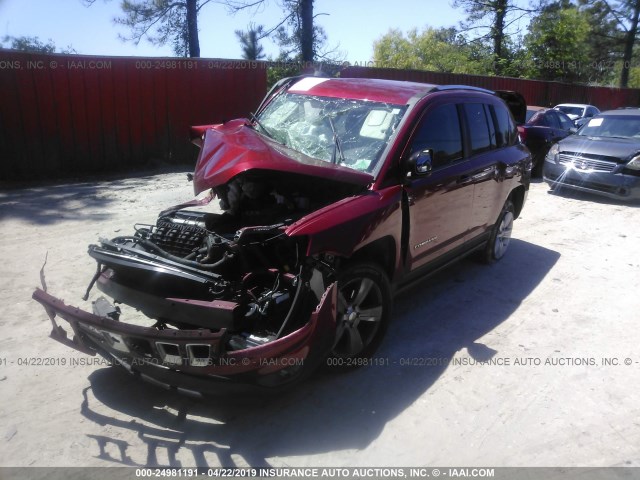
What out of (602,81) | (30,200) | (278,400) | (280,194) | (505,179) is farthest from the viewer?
(602,81)

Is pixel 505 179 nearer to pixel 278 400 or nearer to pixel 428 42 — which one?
pixel 278 400

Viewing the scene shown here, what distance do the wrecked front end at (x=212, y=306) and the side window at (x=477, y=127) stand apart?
2.22m

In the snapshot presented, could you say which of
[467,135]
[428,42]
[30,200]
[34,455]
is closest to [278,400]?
[34,455]

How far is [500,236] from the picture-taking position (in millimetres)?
6043

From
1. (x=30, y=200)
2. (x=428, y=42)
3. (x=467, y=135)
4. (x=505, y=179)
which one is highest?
(x=428, y=42)

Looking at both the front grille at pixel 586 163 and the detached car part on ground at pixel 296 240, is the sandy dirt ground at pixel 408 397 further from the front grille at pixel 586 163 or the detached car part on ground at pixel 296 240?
the front grille at pixel 586 163

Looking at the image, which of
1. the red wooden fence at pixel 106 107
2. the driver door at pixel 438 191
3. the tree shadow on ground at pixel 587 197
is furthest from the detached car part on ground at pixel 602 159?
the red wooden fence at pixel 106 107

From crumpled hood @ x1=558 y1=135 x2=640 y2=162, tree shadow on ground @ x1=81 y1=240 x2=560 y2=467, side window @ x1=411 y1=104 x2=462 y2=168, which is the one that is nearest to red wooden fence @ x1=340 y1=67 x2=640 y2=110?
crumpled hood @ x1=558 y1=135 x2=640 y2=162

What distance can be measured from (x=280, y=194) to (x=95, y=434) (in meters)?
2.01

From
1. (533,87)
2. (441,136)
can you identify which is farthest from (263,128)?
(533,87)

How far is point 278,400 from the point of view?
337 cm

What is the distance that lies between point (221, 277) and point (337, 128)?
5.69 ft

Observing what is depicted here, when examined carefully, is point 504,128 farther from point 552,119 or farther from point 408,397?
point 552,119

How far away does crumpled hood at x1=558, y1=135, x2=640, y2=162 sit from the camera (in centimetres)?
916
